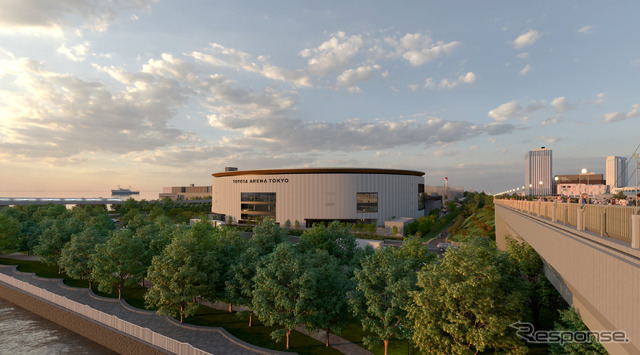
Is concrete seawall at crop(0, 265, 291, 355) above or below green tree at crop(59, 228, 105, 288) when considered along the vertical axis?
below

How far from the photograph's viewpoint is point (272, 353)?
2409 cm

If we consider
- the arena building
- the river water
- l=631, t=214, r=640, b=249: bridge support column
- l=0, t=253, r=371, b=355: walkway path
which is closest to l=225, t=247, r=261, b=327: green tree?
l=0, t=253, r=371, b=355: walkway path

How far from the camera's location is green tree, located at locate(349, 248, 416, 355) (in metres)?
21.6

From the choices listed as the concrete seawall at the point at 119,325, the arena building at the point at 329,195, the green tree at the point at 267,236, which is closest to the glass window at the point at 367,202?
the arena building at the point at 329,195

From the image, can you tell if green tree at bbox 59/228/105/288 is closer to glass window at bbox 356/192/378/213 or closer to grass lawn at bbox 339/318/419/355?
grass lawn at bbox 339/318/419/355

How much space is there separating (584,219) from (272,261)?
20.7 metres

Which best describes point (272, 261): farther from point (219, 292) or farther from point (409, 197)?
point (409, 197)

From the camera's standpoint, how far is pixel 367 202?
9212cm

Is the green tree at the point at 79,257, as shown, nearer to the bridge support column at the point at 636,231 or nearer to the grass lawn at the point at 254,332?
the grass lawn at the point at 254,332

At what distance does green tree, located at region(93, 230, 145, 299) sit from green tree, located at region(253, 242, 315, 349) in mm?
18243

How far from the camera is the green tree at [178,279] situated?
91.4 feet

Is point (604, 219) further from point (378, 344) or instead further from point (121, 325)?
point (121, 325)

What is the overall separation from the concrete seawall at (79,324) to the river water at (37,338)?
0.50m

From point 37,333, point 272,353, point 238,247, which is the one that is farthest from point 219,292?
point 37,333
